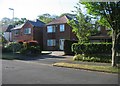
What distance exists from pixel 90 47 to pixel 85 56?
1159 mm

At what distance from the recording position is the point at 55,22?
4862 centimetres

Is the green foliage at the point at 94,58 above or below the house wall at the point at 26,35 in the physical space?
below

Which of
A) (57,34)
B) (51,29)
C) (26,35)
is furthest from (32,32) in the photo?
(57,34)

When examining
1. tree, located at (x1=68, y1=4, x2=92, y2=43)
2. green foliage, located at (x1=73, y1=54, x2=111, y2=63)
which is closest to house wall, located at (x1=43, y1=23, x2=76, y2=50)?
tree, located at (x1=68, y1=4, x2=92, y2=43)

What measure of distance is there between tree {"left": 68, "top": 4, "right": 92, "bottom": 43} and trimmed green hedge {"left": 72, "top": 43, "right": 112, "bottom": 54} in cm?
164

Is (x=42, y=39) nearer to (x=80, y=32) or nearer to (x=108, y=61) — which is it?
(x=80, y=32)

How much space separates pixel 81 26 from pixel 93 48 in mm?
3964

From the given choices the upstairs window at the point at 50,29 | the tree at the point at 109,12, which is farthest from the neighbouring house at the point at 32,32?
the tree at the point at 109,12

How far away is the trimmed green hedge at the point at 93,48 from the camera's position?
85.0 ft

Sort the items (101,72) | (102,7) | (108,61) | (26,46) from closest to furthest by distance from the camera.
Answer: (101,72) < (102,7) < (108,61) < (26,46)

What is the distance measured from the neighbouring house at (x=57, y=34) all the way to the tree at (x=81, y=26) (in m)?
14.7

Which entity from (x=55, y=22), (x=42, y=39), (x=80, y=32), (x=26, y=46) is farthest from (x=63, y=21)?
(x=80, y=32)

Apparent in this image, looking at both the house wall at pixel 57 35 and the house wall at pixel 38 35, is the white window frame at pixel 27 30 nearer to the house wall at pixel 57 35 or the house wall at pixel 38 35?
the house wall at pixel 38 35

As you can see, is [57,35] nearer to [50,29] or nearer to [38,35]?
[50,29]
